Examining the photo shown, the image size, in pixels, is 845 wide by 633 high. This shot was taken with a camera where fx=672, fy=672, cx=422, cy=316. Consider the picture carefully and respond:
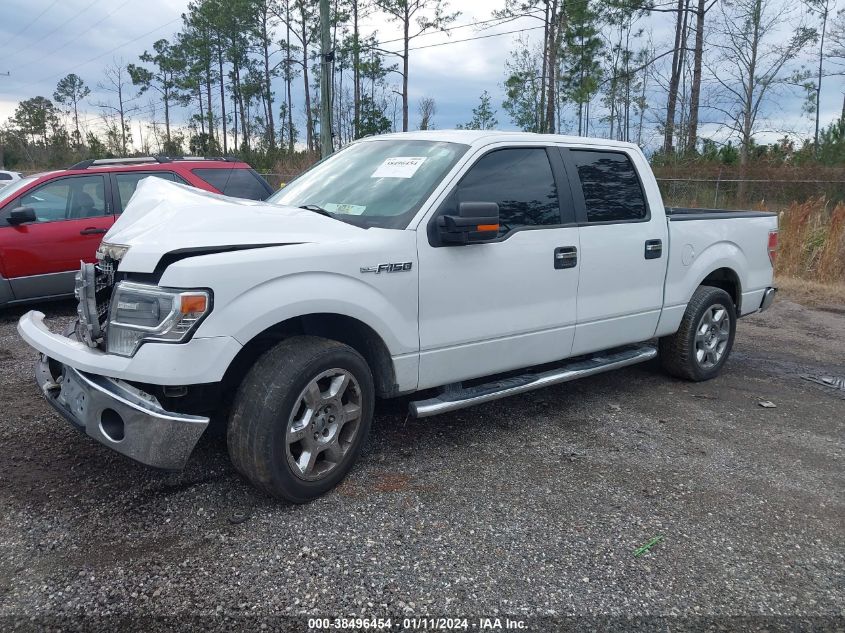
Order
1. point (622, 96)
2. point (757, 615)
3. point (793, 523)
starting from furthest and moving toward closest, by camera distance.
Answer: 1. point (622, 96)
2. point (793, 523)
3. point (757, 615)

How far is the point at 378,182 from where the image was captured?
4.03m

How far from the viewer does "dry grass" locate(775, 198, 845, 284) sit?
10961 millimetres

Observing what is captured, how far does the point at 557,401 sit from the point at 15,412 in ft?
12.5

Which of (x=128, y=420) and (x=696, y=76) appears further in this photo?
(x=696, y=76)

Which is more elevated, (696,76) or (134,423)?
(696,76)

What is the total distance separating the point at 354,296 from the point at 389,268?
0.26 meters

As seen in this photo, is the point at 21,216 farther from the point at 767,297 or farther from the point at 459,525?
the point at 767,297

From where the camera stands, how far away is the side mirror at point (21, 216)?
7.23 metres

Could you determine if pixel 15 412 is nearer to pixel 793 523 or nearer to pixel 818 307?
pixel 793 523

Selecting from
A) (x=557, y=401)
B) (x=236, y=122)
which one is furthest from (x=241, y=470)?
(x=236, y=122)

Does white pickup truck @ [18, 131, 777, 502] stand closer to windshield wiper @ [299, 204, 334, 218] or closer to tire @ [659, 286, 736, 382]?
windshield wiper @ [299, 204, 334, 218]

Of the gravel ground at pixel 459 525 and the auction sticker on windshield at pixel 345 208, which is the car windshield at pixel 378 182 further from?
the gravel ground at pixel 459 525

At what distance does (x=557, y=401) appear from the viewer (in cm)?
511

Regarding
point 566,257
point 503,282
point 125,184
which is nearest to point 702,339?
point 566,257
